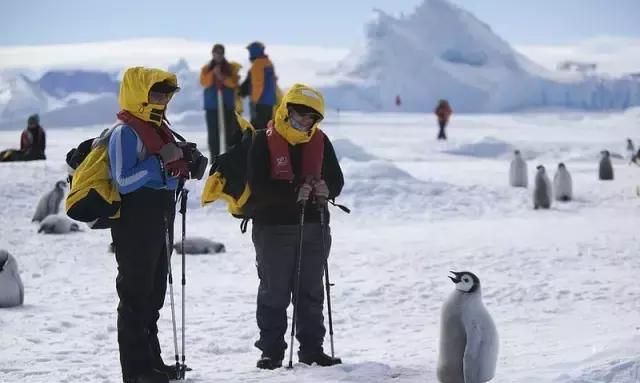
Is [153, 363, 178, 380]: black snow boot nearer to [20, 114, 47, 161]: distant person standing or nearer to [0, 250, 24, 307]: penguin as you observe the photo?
[0, 250, 24, 307]: penguin

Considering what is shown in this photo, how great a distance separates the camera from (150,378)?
381 centimetres

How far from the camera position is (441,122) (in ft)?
76.5

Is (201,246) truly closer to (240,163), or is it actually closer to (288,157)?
(240,163)

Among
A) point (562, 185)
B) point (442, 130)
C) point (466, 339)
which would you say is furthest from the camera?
point (442, 130)

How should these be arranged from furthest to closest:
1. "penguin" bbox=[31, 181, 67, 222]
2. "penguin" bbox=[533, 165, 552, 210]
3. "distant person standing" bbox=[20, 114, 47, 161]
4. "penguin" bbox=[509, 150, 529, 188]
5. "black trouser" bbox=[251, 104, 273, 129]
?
"distant person standing" bbox=[20, 114, 47, 161]
"penguin" bbox=[509, 150, 529, 188]
"penguin" bbox=[533, 165, 552, 210]
"black trouser" bbox=[251, 104, 273, 129]
"penguin" bbox=[31, 181, 67, 222]

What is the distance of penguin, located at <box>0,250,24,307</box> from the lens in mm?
6492

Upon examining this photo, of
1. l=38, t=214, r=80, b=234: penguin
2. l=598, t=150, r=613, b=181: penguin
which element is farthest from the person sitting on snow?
l=598, t=150, r=613, b=181: penguin

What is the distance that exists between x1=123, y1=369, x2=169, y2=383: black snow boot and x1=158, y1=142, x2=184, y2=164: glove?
0.85 metres

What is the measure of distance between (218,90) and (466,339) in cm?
898

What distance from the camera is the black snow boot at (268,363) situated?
4.45 metres

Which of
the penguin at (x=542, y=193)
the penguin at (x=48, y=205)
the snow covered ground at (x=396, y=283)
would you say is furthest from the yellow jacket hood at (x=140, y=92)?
the penguin at (x=542, y=193)

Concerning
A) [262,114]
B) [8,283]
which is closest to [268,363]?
[8,283]

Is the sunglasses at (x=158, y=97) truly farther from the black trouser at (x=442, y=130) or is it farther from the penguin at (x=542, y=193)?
the black trouser at (x=442, y=130)

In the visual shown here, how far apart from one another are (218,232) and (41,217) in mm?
2281
